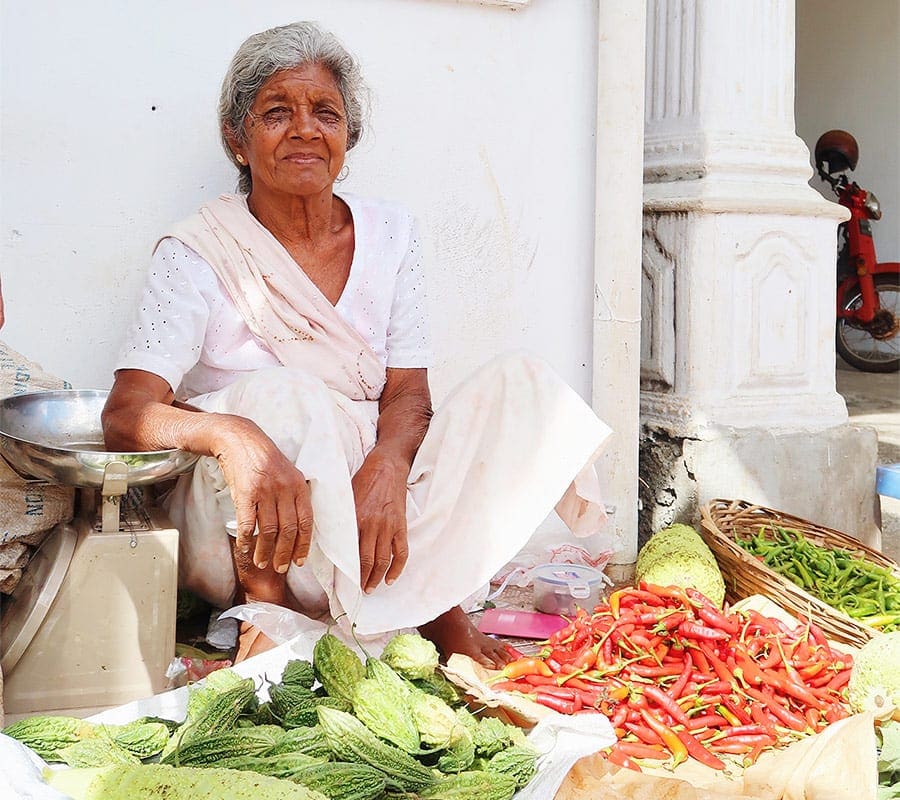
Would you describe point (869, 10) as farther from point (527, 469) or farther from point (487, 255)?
point (527, 469)

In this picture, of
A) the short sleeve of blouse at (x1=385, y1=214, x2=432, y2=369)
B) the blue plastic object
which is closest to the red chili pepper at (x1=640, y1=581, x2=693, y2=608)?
the short sleeve of blouse at (x1=385, y1=214, x2=432, y2=369)

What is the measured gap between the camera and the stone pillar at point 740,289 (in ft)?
14.1

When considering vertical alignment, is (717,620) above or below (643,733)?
above

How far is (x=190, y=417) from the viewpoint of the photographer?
8.68 ft

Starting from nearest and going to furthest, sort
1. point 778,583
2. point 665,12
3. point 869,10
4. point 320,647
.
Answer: point 320,647, point 778,583, point 665,12, point 869,10

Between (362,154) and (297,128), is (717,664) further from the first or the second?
(362,154)

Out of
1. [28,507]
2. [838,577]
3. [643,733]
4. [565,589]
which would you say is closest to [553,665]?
[643,733]

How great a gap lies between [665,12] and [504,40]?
883 mm

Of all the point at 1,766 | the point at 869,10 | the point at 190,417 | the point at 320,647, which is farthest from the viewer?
the point at 869,10

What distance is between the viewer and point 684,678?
9.32 feet

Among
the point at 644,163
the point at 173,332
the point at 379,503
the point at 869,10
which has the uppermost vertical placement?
the point at 869,10

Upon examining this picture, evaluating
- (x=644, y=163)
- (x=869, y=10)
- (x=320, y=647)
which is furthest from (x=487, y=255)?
(x=869, y=10)

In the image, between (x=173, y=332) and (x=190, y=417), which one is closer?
(x=190, y=417)

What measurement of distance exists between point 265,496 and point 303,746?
2.08 ft
